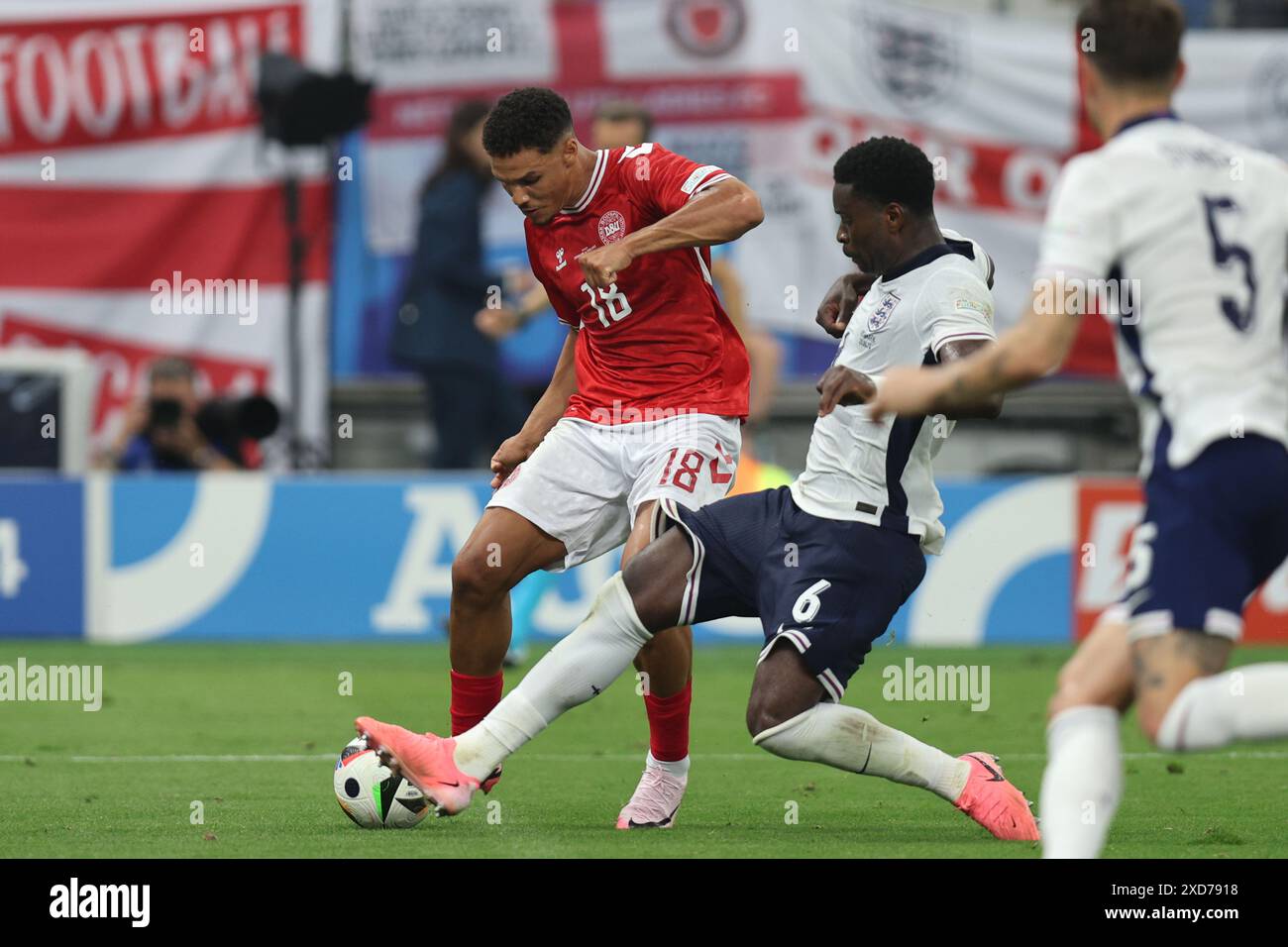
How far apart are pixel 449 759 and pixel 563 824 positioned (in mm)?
668

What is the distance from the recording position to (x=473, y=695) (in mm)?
6168

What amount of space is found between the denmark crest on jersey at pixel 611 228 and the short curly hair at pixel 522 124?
1.17 feet

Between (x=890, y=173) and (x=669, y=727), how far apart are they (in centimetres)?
187

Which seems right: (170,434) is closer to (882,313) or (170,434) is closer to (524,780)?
(524,780)

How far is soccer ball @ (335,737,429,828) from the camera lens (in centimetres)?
566

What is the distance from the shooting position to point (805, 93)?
14.4 metres

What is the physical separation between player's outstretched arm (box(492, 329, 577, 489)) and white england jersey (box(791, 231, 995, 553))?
1124mm

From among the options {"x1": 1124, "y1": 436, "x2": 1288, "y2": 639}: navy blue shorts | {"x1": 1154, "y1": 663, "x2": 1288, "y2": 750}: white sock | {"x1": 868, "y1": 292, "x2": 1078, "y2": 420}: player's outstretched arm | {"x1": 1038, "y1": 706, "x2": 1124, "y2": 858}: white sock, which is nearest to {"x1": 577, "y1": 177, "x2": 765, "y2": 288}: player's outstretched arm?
{"x1": 868, "y1": 292, "x2": 1078, "y2": 420}: player's outstretched arm

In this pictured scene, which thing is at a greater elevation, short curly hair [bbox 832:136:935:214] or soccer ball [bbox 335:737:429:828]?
short curly hair [bbox 832:136:935:214]

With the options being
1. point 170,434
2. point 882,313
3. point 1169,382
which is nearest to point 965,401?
point 1169,382

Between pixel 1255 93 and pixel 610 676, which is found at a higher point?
pixel 1255 93

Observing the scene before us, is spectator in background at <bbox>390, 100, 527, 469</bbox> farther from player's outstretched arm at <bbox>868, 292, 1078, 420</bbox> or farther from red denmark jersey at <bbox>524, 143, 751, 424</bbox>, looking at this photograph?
player's outstretched arm at <bbox>868, 292, 1078, 420</bbox>
